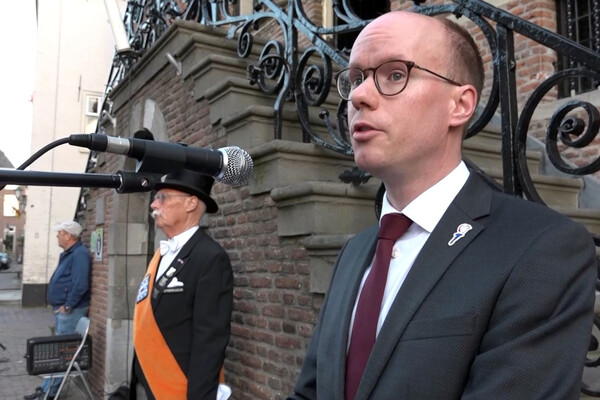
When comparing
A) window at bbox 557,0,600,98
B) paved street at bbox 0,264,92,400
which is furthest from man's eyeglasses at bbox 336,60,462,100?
paved street at bbox 0,264,92,400

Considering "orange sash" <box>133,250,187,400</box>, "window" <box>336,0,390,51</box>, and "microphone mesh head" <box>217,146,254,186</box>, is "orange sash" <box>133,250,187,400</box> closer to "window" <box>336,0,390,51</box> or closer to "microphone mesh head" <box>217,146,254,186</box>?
"microphone mesh head" <box>217,146,254,186</box>

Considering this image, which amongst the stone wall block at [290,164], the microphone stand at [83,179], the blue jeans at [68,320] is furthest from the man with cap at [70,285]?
the microphone stand at [83,179]

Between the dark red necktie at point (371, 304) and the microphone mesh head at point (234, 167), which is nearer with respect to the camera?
the dark red necktie at point (371, 304)

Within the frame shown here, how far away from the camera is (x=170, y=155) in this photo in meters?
1.58

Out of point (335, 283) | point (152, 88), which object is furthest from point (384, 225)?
point (152, 88)

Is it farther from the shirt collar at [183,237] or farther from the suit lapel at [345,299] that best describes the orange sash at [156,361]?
the suit lapel at [345,299]

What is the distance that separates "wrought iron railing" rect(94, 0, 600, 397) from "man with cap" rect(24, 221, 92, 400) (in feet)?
10.1

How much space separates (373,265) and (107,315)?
627 centimetres

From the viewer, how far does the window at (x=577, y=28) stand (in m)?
5.49

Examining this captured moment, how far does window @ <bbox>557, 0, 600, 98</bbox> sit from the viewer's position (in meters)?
5.49

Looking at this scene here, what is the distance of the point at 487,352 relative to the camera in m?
→ 1.12

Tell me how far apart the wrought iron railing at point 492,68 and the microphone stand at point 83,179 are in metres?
1.45

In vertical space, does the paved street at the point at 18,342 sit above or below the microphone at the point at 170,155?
below

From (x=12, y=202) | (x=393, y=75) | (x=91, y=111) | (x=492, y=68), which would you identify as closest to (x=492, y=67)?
(x=492, y=68)
